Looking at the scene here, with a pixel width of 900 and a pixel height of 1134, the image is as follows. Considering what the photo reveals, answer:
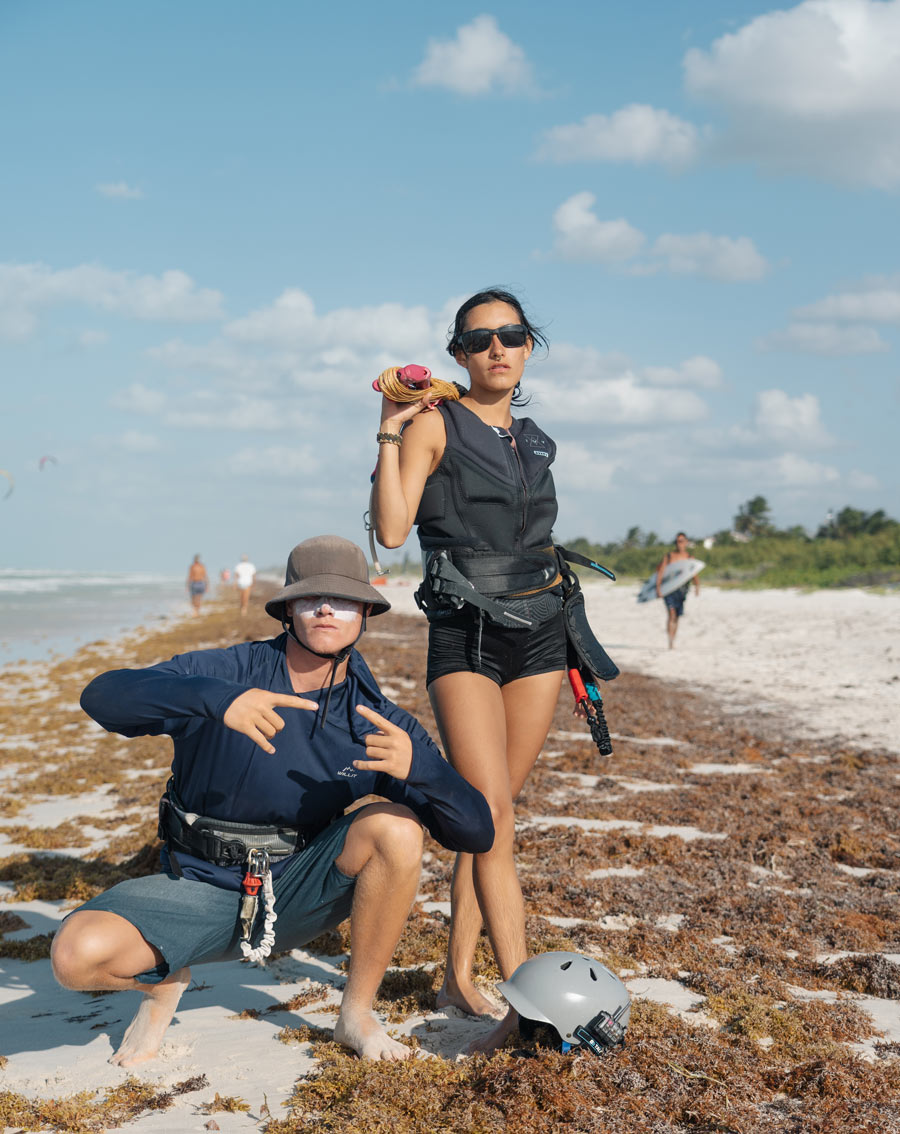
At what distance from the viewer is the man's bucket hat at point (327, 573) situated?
3.19 meters

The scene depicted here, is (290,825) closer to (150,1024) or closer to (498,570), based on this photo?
(150,1024)


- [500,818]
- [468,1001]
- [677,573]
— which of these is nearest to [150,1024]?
[468,1001]

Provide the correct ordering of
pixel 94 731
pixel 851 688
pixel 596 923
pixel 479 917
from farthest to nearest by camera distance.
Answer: pixel 851 688 < pixel 94 731 < pixel 596 923 < pixel 479 917

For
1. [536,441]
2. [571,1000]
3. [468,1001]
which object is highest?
[536,441]

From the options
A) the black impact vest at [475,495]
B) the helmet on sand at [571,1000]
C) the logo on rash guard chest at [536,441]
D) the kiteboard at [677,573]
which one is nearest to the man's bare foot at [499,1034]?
the helmet on sand at [571,1000]

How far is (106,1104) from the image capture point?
9.77 ft

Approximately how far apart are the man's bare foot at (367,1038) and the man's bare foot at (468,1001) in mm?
344

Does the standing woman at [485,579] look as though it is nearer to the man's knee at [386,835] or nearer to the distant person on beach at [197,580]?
the man's knee at [386,835]

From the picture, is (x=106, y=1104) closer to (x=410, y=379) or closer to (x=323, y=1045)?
(x=323, y=1045)

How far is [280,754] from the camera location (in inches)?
125

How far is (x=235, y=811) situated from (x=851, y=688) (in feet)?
40.7

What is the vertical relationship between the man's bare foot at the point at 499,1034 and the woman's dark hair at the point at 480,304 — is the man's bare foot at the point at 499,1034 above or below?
below

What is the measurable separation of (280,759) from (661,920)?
2.57m

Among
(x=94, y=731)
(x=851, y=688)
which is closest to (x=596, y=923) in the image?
(x=94, y=731)
